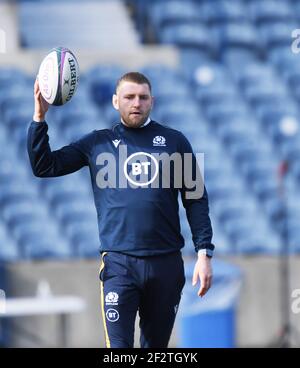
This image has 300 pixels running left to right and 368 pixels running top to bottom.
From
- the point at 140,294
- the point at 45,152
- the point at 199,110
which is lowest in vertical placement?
the point at 140,294

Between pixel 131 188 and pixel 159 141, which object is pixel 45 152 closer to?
pixel 131 188

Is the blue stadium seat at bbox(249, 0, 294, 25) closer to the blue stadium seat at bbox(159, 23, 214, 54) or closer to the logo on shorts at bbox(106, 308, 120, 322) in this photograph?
the blue stadium seat at bbox(159, 23, 214, 54)

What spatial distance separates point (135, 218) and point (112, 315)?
1.83 ft

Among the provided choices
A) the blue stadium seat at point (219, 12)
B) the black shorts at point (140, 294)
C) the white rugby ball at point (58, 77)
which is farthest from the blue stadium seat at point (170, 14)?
the black shorts at point (140, 294)

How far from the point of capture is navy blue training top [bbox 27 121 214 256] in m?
6.90

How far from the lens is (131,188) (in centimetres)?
693

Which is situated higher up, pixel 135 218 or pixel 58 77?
pixel 58 77

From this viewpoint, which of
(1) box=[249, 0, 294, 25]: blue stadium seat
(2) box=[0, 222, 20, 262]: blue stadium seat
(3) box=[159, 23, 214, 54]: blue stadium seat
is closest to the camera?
(2) box=[0, 222, 20, 262]: blue stadium seat

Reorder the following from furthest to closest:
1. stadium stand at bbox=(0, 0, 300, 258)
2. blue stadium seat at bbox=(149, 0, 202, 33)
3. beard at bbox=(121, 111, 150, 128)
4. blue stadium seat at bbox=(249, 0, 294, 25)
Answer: blue stadium seat at bbox=(249, 0, 294, 25) → blue stadium seat at bbox=(149, 0, 202, 33) → stadium stand at bbox=(0, 0, 300, 258) → beard at bbox=(121, 111, 150, 128)

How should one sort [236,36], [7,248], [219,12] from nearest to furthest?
[7,248]
[236,36]
[219,12]

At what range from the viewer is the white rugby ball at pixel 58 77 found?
22.6 ft

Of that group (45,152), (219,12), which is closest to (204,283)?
(45,152)

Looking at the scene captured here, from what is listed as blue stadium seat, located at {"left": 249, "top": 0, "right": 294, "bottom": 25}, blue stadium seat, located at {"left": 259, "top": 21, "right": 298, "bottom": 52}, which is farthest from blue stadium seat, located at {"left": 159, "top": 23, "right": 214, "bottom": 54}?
blue stadium seat, located at {"left": 249, "top": 0, "right": 294, "bottom": 25}
